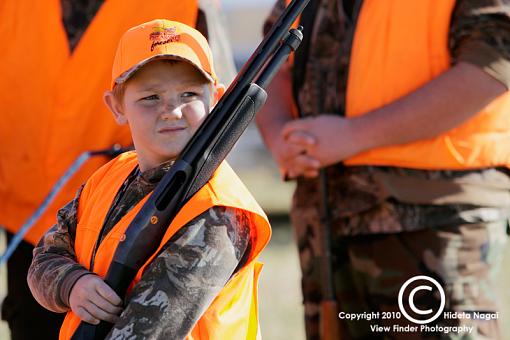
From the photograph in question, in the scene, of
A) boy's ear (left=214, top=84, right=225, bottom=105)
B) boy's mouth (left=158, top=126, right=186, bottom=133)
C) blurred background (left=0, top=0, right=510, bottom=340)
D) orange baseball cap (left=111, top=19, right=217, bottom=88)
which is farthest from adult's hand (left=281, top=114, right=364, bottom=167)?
boy's mouth (left=158, top=126, right=186, bottom=133)

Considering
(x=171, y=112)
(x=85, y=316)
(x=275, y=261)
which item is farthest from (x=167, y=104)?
(x=275, y=261)

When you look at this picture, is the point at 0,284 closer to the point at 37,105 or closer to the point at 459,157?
the point at 37,105

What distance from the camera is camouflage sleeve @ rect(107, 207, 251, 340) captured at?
7.84ft

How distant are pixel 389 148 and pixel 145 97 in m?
1.13

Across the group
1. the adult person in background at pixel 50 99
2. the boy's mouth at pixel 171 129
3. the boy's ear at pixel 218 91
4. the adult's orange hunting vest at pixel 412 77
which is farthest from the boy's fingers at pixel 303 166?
the boy's mouth at pixel 171 129

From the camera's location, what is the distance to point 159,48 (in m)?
2.59

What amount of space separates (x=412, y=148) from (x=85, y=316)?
1.40 m

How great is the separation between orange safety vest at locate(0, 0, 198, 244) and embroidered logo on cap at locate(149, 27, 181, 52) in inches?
41.4

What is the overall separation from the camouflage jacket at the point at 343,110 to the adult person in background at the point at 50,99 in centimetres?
36

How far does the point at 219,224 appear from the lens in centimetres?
246

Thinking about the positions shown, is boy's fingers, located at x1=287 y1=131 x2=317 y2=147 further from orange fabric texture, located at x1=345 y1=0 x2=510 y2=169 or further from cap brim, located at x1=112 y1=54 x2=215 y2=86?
cap brim, located at x1=112 y1=54 x2=215 y2=86

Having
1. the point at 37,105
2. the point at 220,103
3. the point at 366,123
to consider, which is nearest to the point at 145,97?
the point at 220,103

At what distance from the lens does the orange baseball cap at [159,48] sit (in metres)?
2.59

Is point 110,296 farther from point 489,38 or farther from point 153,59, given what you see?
point 489,38
